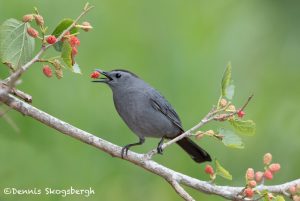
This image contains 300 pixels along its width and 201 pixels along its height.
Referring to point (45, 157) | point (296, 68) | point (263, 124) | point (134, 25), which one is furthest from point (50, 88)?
point (296, 68)

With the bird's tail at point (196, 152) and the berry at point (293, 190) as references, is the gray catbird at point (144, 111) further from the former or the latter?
the berry at point (293, 190)

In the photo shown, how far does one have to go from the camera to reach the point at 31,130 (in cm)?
638

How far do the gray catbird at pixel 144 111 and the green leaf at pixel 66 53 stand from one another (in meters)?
2.08

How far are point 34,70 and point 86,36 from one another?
78 cm

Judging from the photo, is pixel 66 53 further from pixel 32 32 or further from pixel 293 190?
pixel 293 190

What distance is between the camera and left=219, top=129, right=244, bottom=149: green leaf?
3984 mm

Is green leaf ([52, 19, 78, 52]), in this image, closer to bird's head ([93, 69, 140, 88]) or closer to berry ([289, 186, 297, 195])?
berry ([289, 186, 297, 195])

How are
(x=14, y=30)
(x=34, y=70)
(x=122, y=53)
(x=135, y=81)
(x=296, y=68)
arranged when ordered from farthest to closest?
(x=296, y=68) → (x=122, y=53) → (x=34, y=70) → (x=135, y=81) → (x=14, y=30)

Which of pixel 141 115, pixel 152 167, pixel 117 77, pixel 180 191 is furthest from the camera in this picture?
pixel 117 77

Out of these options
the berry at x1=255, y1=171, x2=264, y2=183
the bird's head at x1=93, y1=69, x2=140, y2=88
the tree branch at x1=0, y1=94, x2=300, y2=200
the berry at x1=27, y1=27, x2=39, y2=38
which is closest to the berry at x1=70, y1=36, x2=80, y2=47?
the berry at x1=27, y1=27, x2=39, y2=38

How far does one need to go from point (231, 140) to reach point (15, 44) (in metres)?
1.50

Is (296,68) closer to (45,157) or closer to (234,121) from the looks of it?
(45,157)

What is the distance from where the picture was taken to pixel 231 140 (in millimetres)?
4012

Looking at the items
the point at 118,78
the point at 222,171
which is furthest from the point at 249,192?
the point at 118,78
